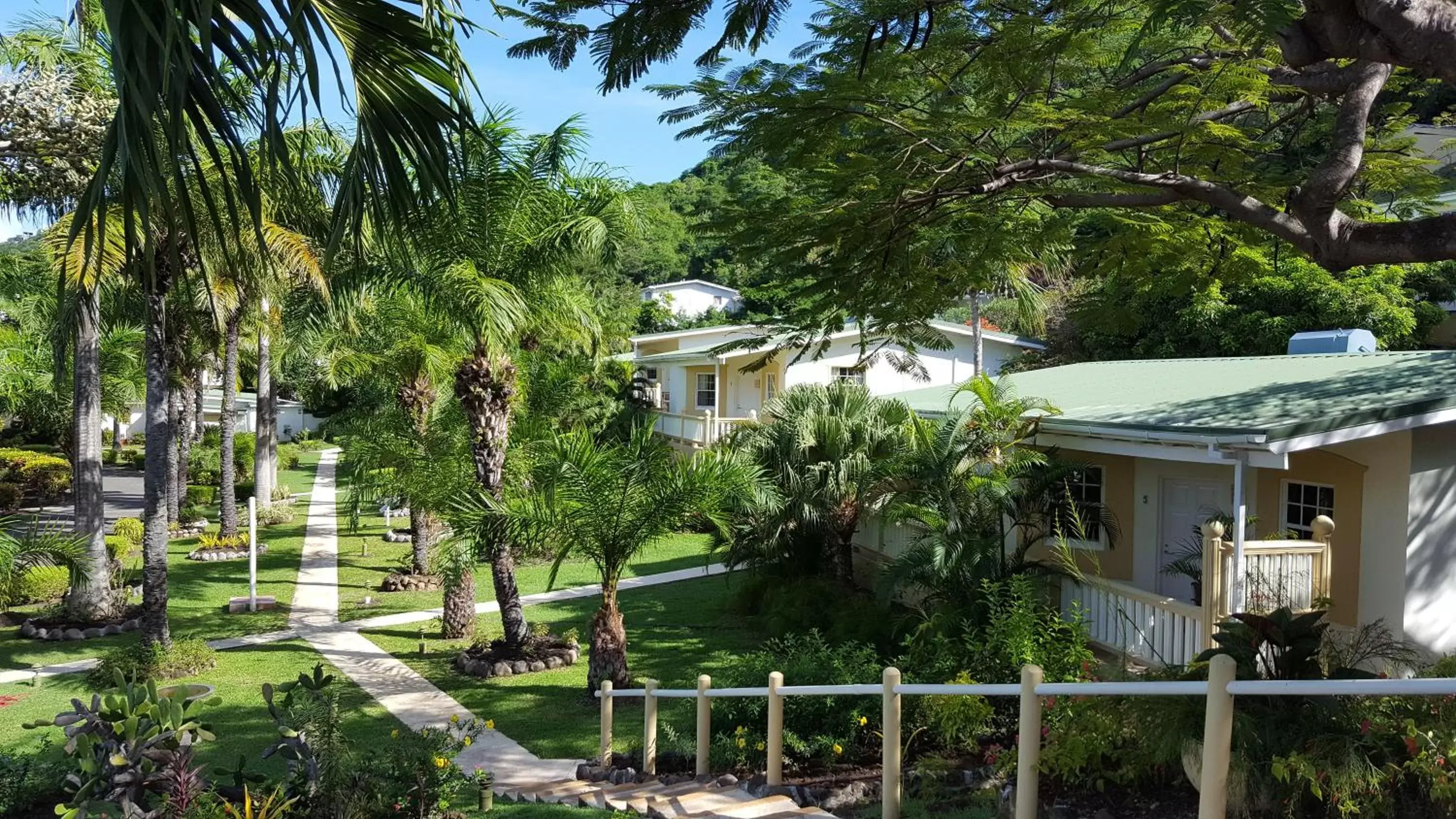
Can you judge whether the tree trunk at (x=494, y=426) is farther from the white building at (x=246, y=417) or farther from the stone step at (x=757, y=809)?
the white building at (x=246, y=417)

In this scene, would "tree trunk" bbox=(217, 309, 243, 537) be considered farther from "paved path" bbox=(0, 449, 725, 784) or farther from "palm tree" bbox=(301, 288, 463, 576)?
"palm tree" bbox=(301, 288, 463, 576)

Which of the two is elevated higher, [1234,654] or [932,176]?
[932,176]

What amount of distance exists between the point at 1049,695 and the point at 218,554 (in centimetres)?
2436

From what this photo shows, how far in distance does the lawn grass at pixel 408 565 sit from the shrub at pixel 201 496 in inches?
339

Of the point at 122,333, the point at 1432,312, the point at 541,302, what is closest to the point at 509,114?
the point at 541,302

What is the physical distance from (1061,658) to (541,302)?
9.81m

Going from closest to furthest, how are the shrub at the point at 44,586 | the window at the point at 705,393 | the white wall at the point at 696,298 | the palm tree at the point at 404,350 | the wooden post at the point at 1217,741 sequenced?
the wooden post at the point at 1217,741 < the palm tree at the point at 404,350 < the shrub at the point at 44,586 < the window at the point at 705,393 < the white wall at the point at 696,298

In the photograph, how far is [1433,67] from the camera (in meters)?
4.54

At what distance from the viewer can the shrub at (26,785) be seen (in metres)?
7.71

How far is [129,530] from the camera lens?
26.1 metres

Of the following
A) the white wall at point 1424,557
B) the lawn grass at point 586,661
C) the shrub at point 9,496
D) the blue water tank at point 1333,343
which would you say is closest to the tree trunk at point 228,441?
the shrub at point 9,496

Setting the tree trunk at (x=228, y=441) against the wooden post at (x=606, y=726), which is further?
the tree trunk at (x=228, y=441)

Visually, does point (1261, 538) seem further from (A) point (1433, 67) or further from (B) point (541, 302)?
(B) point (541, 302)

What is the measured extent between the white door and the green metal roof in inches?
50.4
